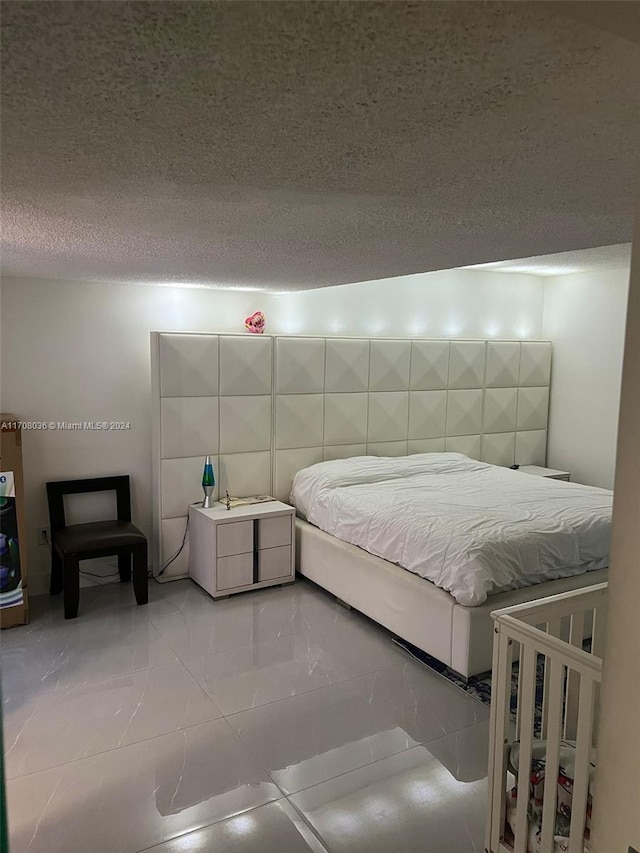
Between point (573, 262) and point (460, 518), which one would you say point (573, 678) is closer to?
point (460, 518)

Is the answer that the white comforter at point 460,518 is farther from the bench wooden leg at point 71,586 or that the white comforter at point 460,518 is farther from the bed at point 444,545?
the bench wooden leg at point 71,586

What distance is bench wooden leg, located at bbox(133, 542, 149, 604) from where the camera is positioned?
4.26 meters

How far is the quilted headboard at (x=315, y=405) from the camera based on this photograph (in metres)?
4.70

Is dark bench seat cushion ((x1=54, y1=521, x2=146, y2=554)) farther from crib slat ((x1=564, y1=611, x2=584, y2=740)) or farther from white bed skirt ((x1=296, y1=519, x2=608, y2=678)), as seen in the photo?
crib slat ((x1=564, y1=611, x2=584, y2=740))

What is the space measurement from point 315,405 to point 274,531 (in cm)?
112

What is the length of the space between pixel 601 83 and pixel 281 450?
4.16m

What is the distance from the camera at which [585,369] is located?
6.13 metres

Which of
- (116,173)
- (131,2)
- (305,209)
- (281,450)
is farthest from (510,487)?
(131,2)

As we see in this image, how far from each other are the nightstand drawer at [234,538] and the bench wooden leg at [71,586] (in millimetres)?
915

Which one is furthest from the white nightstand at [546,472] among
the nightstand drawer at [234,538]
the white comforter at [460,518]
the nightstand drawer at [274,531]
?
the nightstand drawer at [234,538]

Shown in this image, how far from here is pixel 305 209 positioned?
83.1 inches

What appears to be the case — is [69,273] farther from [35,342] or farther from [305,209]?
[305,209]

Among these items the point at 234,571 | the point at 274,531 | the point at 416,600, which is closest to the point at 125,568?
the point at 234,571

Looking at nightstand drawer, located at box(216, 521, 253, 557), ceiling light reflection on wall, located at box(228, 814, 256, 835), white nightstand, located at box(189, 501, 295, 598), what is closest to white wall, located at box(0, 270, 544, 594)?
white nightstand, located at box(189, 501, 295, 598)
